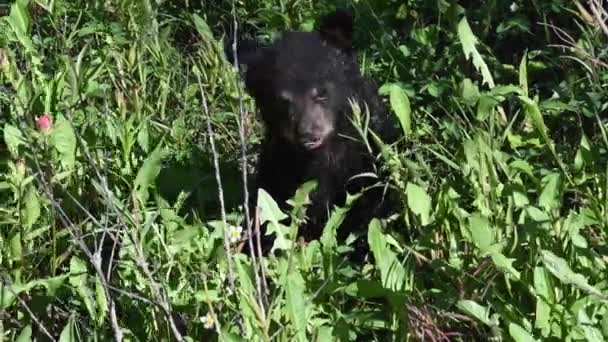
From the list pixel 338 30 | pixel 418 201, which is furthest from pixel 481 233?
pixel 338 30

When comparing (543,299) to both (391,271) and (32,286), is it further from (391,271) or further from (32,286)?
(32,286)

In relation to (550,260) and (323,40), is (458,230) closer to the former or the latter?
(550,260)

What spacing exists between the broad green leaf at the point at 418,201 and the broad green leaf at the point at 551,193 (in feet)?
1.18

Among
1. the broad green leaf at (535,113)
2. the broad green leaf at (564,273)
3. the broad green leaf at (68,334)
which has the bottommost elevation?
the broad green leaf at (68,334)

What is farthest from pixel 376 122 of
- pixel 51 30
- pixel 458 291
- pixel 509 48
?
A: pixel 51 30

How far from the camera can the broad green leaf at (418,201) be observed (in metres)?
3.74

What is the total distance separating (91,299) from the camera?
155 inches

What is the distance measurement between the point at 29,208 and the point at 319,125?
1.29m

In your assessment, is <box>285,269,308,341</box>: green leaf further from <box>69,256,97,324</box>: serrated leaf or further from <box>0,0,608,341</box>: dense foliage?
<box>69,256,97,324</box>: serrated leaf

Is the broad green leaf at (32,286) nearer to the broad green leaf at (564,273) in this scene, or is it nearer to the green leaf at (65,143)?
the green leaf at (65,143)

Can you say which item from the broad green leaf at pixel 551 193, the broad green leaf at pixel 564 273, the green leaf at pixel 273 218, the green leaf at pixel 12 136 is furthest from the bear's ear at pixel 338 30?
the broad green leaf at pixel 564 273

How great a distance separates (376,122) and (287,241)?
1296 millimetres

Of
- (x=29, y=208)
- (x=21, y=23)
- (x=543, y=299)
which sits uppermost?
(x=21, y=23)

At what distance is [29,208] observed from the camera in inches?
166
